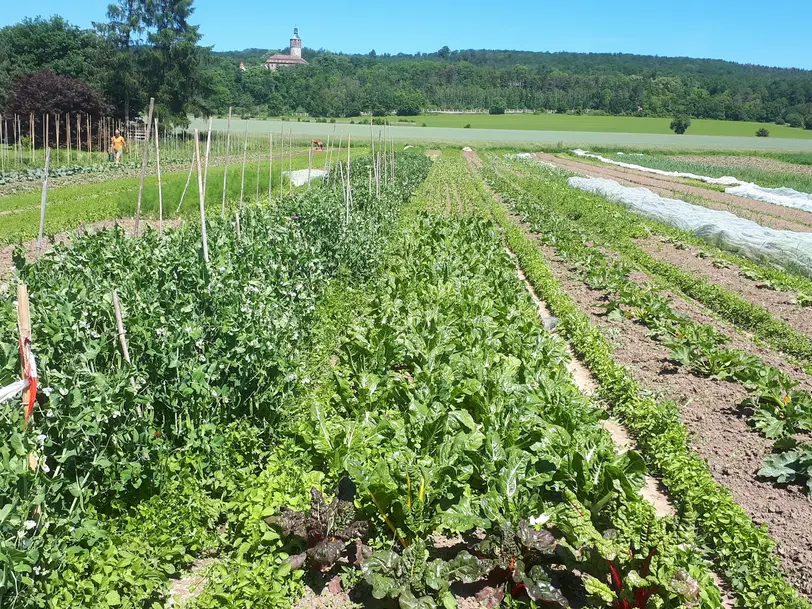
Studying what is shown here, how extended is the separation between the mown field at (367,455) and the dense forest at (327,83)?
24.5 m

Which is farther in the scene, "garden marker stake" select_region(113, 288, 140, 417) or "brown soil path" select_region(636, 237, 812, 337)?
"brown soil path" select_region(636, 237, 812, 337)

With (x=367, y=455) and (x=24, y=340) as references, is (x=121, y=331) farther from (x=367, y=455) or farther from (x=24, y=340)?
(x=367, y=455)

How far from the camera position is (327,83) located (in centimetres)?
8994

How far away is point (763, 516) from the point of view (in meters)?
4.78

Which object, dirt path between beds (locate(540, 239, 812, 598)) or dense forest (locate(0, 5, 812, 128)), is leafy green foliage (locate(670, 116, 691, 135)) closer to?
dense forest (locate(0, 5, 812, 128))

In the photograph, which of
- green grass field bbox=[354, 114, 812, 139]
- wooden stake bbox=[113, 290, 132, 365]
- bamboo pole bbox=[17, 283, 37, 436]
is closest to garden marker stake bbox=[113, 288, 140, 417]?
wooden stake bbox=[113, 290, 132, 365]

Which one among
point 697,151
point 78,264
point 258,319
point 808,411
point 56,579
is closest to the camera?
point 56,579

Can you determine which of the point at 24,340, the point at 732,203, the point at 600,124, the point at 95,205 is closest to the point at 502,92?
the point at 600,124

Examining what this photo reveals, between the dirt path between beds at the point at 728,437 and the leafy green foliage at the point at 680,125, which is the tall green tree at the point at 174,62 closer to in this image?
the dirt path between beds at the point at 728,437

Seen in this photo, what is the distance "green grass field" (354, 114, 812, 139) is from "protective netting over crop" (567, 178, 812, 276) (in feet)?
213

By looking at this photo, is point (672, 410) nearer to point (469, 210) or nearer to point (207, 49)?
point (469, 210)

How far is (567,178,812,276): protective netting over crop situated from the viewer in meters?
12.7

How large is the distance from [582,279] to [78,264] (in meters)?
7.86

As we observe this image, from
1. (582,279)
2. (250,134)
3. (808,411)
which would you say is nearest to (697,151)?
(250,134)
